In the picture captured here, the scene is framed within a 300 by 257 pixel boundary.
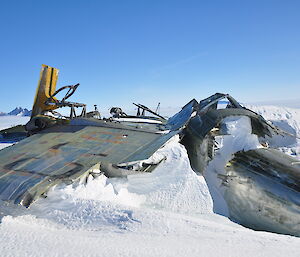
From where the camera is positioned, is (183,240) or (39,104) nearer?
(183,240)

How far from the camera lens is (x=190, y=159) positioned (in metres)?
6.05

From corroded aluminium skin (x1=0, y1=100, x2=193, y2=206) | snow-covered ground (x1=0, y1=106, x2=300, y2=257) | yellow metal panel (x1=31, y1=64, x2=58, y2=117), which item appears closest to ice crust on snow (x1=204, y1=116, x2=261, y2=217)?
corroded aluminium skin (x1=0, y1=100, x2=193, y2=206)

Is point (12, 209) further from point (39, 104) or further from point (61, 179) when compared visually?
point (39, 104)

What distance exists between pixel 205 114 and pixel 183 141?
978 mm

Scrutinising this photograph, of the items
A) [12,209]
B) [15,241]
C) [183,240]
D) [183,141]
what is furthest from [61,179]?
[183,141]

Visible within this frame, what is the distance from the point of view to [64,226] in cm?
306

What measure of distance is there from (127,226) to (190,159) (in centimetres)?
339

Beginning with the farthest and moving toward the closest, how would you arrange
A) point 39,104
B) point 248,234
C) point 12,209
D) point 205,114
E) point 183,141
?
point 39,104 < point 183,141 < point 205,114 < point 12,209 < point 248,234

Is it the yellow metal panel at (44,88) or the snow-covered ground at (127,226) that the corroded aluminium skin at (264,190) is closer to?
the snow-covered ground at (127,226)

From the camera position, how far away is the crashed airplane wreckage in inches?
167

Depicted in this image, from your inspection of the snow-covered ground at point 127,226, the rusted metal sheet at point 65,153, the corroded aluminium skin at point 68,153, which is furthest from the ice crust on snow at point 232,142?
the snow-covered ground at point 127,226

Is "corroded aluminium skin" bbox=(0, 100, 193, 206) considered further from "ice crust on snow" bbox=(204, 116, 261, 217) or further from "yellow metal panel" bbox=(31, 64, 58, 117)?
"yellow metal panel" bbox=(31, 64, 58, 117)

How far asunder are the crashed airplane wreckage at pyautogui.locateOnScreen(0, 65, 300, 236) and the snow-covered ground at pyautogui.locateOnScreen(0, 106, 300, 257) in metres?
0.33

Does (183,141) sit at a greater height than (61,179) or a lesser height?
greater
